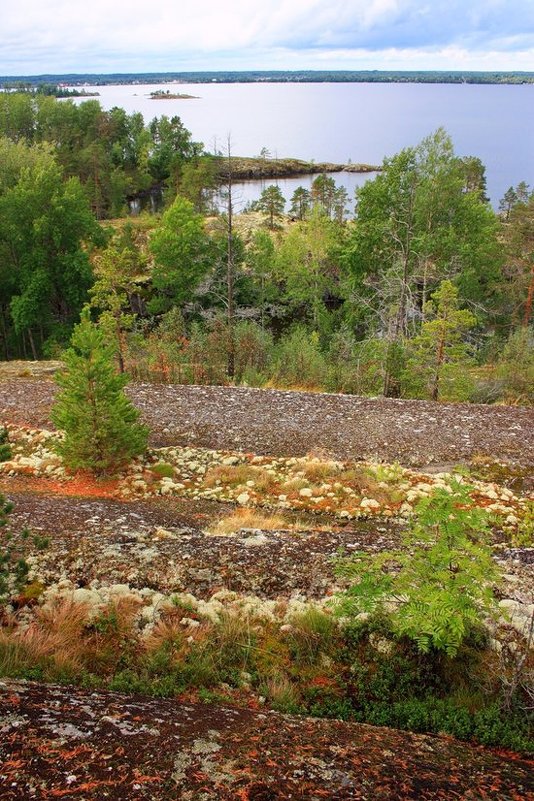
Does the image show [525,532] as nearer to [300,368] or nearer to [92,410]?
[92,410]

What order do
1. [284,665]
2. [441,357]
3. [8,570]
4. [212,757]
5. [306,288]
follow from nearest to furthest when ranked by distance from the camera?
1. [212,757]
2. [284,665]
3. [8,570]
4. [441,357]
5. [306,288]

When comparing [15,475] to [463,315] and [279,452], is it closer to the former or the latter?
[279,452]

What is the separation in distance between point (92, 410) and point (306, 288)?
28.8 meters

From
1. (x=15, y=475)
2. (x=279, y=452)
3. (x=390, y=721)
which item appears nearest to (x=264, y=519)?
(x=279, y=452)

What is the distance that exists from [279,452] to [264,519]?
3366mm

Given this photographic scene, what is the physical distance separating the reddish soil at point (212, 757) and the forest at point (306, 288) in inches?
549

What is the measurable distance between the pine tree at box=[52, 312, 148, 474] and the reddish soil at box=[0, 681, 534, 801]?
631 centimetres

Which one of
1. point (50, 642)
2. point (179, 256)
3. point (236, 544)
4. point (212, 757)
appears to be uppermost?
point (179, 256)

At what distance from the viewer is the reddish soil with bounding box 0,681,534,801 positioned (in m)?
3.70

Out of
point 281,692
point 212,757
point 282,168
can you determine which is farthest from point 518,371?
point 282,168

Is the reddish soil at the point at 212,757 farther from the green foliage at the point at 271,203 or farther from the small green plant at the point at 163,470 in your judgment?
the green foliage at the point at 271,203

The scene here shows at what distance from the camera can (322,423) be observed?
46.0ft

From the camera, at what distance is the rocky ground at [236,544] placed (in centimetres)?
392

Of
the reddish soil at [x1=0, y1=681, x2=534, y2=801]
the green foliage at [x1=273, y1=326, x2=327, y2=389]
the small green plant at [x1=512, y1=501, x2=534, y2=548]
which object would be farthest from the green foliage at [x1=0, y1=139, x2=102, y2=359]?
the reddish soil at [x1=0, y1=681, x2=534, y2=801]
